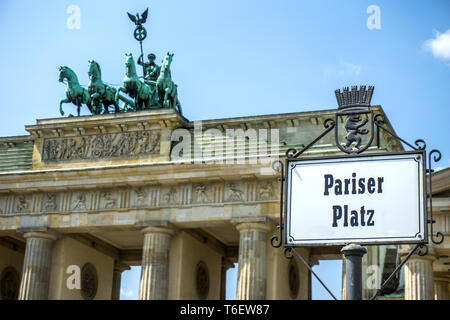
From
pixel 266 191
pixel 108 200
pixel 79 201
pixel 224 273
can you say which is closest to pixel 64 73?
pixel 79 201

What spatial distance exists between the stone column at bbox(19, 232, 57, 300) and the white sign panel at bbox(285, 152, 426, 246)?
3833 cm

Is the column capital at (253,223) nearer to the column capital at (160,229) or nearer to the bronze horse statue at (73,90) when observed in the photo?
the column capital at (160,229)

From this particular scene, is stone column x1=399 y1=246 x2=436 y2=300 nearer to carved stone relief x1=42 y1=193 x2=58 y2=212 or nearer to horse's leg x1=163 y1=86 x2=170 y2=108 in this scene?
horse's leg x1=163 y1=86 x2=170 y2=108

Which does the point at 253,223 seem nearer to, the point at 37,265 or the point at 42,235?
the point at 42,235

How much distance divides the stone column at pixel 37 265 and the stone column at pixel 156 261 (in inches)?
216

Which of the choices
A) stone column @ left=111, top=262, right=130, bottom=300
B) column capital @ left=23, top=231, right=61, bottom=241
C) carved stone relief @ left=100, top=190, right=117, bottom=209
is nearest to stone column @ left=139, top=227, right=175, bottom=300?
carved stone relief @ left=100, top=190, right=117, bottom=209

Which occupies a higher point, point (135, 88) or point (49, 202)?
point (135, 88)

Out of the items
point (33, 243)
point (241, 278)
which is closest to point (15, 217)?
point (33, 243)

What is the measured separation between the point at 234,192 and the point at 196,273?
241 inches

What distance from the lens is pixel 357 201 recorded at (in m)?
4.19

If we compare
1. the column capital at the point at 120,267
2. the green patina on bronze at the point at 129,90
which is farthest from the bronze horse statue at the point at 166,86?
the column capital at the point at 120,267

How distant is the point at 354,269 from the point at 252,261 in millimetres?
34374

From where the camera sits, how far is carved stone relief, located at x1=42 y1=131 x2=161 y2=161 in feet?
139
